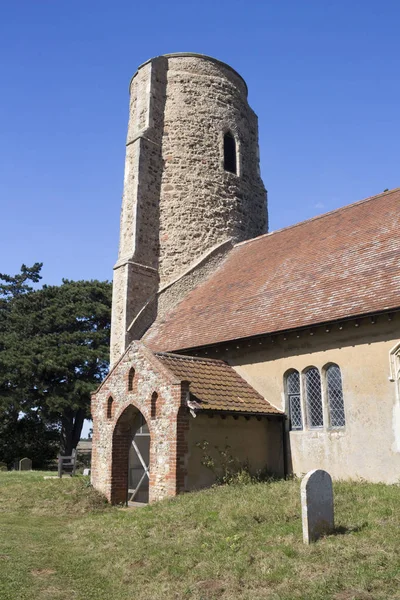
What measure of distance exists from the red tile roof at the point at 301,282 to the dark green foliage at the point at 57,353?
16141 millimetres

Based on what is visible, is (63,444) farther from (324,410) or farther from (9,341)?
(324,410)

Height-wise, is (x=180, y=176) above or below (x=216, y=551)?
above

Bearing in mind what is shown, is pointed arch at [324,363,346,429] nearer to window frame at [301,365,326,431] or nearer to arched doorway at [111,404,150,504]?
window frame at [301,365,326,431]

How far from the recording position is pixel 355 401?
40.1 feet

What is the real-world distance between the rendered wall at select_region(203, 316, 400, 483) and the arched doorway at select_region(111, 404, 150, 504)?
3.72 meters

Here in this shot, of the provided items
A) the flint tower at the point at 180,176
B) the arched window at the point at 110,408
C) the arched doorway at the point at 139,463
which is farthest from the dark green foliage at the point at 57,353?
the arched window at the point at 110,408

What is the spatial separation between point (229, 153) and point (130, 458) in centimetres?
1458

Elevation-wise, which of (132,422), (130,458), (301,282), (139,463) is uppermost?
(301,282)

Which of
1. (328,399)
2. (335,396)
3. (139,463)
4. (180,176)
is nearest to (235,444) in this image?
(328,399)

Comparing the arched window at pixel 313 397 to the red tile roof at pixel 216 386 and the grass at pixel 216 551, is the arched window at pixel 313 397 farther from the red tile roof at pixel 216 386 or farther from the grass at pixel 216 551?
the grass at pixel 216 551

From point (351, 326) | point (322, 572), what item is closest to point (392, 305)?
point (351, 326)

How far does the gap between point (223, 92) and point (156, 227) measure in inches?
304

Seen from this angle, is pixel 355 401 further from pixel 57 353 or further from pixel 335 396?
pixel 57 353

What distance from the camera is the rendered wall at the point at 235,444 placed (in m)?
11.9
